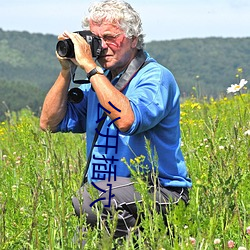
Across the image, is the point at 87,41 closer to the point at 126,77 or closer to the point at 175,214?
the point at 126,77

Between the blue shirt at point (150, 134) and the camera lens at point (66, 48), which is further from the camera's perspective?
the camera lens at point (66, 48)

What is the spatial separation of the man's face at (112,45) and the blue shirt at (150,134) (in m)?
0.12

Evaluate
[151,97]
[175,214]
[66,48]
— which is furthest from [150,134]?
[175,214]

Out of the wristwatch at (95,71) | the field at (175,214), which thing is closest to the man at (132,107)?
the wristwatch at (95,71)

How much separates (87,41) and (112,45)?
0.52 ft

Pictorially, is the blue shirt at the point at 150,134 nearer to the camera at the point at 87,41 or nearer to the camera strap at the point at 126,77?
the camera strap at the point at 126,77

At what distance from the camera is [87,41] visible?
3271 mm

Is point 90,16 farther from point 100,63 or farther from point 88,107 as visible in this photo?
point 88,107

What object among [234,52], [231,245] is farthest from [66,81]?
[234,52]

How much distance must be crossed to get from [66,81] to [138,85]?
0.53 metres

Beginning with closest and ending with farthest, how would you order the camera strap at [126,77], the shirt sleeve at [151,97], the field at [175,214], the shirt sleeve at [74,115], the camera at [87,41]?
the field at [175,214]
the shirt sleeve at [151,97]
the camera at [87,41]
the camera strap at [126,77]
the shirt sleeve at [74,115]

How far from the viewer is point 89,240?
2564 millimetres

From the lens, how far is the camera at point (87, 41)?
3.28 meters

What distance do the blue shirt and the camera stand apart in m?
0.26
